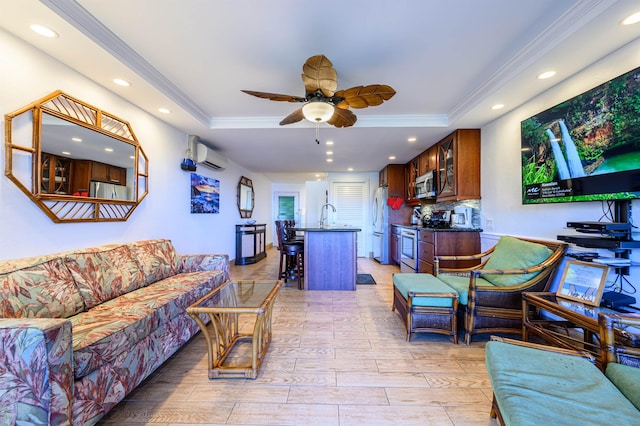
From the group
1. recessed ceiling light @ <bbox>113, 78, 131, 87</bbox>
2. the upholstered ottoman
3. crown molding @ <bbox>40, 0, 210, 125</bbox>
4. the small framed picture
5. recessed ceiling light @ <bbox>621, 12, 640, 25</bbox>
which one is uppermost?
crown molding @ <bbox>40, 0, 210, 125</bbox>

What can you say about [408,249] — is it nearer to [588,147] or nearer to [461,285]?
[461,285]

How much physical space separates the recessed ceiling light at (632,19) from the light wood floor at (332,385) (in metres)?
2.46

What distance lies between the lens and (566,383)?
3.27ft

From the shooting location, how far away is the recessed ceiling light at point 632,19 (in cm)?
149

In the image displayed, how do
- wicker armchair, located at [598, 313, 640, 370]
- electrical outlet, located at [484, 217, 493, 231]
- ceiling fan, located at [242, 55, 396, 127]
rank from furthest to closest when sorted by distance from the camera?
electrical outlet, located at [484, 217, 493, 231], ceiling fan, located at [242, 55, 396, 127], wicker armchair, located at [598, 313, 640, 370]

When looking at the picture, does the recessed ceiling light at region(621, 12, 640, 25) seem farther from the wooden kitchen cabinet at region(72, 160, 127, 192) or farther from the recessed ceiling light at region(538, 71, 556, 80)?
the wooden kitchen cabinet at region(72, 160, 127, 192)

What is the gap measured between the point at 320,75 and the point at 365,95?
0.44 meters

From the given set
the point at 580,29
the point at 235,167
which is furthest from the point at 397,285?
the point at 235,167

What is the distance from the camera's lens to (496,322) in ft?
6.88

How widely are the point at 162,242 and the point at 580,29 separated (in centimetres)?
406

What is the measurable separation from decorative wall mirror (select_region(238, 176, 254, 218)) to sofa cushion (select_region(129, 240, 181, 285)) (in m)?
3.13

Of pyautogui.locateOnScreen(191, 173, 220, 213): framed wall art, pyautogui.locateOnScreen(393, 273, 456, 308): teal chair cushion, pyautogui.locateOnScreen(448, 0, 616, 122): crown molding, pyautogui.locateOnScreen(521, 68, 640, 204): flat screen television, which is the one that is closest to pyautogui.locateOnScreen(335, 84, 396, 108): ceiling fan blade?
pyautogui.locateOnScreen(448, 0, 616, 122): crown molding

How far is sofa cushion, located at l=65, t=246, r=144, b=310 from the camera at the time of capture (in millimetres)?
1816

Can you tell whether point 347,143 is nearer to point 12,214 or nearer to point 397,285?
point 397,285
